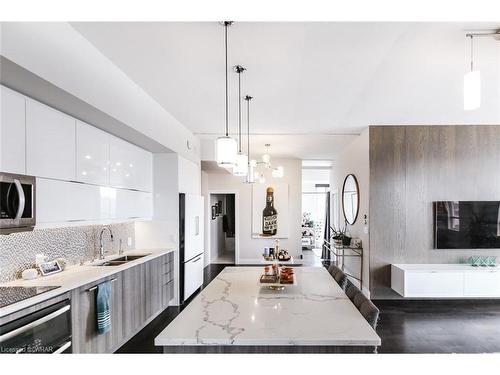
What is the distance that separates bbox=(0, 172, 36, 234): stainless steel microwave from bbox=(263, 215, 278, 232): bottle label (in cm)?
603

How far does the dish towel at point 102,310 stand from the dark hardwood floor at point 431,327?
22.8 inches

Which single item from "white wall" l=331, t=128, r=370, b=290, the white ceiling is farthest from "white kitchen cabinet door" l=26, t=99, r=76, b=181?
"white wall" l=331, t=128, r=370, b=290

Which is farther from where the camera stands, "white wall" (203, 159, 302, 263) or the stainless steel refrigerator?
"white wall" (203, 159, 302, 263)

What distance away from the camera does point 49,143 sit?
7.64 feet

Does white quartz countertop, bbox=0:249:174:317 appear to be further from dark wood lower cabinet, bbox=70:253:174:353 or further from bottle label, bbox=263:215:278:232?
bottle label, bbox=263:215:278:232

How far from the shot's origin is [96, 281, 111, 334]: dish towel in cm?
259

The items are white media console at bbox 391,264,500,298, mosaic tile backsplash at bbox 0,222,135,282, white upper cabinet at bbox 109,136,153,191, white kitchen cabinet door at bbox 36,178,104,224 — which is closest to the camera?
white kitchen cabinet door at bbox 36,178,104,224

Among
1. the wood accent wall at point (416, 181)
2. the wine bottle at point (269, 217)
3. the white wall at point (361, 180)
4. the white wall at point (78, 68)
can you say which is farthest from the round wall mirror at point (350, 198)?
the white wall at point (78, 68)

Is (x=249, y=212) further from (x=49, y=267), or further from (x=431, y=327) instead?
(x=49, y=267)

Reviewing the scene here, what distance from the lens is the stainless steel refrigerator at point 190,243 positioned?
4594 millimetres

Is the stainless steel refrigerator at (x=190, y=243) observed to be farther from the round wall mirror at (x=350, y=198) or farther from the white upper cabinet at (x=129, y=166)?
the round wall mirror at (x=350, y=198)
